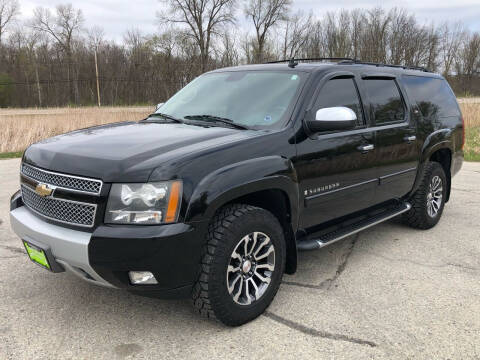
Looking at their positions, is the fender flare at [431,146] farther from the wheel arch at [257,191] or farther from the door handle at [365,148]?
the wheel arch at [257,191]

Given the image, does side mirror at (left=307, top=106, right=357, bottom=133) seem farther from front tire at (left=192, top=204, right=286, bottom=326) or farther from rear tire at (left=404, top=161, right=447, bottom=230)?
rear tire at (left=404, top=161, right=447, bottom=230)

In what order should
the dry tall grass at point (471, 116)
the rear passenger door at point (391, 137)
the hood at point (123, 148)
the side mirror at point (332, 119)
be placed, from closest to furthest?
A: the hood at point (123, 148)
the side mirror at point (332, 119)
the rear passenger door at point (391, 137)
the dry tall grass at point (471, 116)

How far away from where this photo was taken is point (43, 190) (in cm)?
284

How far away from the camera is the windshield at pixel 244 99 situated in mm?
3500

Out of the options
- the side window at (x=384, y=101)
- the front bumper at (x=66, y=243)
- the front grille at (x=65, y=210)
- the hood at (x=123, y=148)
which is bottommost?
the front bumper at (x=66, y=243)

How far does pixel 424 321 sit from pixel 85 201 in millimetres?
2485

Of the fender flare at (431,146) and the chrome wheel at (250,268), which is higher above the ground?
the fender flare at (431,146)

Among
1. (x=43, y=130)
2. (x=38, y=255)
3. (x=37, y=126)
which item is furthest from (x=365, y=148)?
(x=37, y=126)

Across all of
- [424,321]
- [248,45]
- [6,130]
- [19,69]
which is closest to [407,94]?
[424,321]

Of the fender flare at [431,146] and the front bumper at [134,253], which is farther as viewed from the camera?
the fender flare at [431,146]

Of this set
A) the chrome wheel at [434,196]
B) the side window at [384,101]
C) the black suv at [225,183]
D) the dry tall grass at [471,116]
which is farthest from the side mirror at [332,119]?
the dry tall grass at [471,116]

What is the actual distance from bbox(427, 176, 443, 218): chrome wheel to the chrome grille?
402 cm

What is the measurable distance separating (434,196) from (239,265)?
3.41m

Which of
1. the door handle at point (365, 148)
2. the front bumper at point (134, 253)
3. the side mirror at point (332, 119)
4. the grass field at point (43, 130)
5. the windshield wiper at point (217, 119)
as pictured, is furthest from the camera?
the grass field at point (43, 130)
